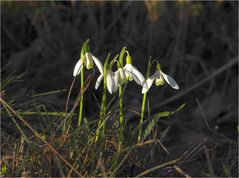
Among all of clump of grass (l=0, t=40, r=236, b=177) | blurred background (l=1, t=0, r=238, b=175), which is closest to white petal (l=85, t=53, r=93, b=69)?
clump of grass (l=0, t=40, r=236, b=177)

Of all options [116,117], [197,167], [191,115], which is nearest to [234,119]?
[191,115]

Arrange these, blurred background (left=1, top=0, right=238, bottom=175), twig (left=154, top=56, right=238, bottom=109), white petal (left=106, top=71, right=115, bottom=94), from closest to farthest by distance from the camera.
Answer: white petal (left=106, top=71, right=115, bottom=94) < twig (left=154, top=56, right=238, bottom=109) < blurred background (left=1, top=0, right=238, bottom=175)

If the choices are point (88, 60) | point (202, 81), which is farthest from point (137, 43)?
point (88, 60)

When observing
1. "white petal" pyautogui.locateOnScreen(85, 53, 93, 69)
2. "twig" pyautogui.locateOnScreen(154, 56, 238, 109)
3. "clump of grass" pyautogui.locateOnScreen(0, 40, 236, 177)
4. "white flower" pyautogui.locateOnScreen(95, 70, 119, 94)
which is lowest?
"twig" pyautogui.locateOnScreen(154, 56, 238, 109)

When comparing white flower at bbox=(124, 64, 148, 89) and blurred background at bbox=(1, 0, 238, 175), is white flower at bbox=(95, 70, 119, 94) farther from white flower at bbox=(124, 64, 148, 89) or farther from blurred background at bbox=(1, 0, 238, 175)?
blurred background at bbox=(1, 0, 238, 175)

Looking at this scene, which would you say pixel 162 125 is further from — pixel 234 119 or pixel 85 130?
pixel 85 130

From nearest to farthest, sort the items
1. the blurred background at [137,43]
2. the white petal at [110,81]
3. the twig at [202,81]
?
the white petal at [110,81], the twig at [202,81], the blurred background at [137,43]

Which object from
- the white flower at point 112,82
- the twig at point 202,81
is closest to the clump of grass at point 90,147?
the white flower at point 112,82

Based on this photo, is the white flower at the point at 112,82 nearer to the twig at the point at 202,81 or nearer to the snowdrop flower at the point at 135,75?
the snowdrop flower at the point at 135,75
